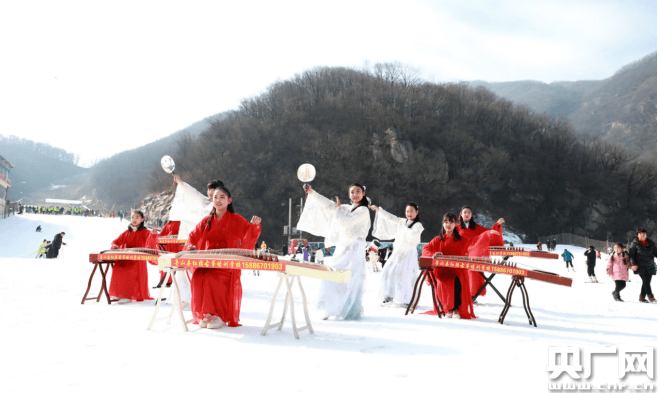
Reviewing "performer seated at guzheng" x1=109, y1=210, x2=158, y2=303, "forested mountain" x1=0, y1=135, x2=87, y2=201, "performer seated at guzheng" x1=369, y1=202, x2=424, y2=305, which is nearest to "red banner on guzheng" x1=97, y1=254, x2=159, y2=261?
"performer seated at guzheng" x1=109, y1=210, x2=158, y2=303

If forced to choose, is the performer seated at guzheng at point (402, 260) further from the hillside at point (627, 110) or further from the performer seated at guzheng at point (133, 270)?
the hillside at point (627, 110)

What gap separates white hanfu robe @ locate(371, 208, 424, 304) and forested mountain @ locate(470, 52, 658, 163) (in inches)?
2534

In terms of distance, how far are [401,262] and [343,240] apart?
203 centimetres

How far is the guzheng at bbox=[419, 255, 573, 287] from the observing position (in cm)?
557

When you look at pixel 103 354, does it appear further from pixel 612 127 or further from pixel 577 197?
pixel 612 127

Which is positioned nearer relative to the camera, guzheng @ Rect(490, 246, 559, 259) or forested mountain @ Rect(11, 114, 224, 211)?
guzheng @ Rect(490, 246, 559, 259)

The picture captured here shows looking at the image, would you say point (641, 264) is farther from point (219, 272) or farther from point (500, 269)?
point (219, 272)

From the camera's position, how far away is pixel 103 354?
4.00m

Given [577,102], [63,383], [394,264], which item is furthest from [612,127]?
[63,383]

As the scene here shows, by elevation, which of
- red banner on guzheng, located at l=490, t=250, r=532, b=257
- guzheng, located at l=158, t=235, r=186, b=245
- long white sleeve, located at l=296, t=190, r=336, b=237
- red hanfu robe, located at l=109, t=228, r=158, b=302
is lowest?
red hanfu robe, located at l=109, t=228, r=158, b=302

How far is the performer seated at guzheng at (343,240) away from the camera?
632 centimetres

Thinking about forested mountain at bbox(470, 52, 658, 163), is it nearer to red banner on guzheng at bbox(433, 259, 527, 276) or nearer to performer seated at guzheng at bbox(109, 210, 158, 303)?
red banner on guzheng at bbox(433, 259, 527, 276)

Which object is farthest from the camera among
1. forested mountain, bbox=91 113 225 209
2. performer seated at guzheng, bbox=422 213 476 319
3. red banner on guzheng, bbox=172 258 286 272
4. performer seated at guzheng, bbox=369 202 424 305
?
forested mountain, bbox=91 113 225 209

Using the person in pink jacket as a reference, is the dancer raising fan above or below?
above
